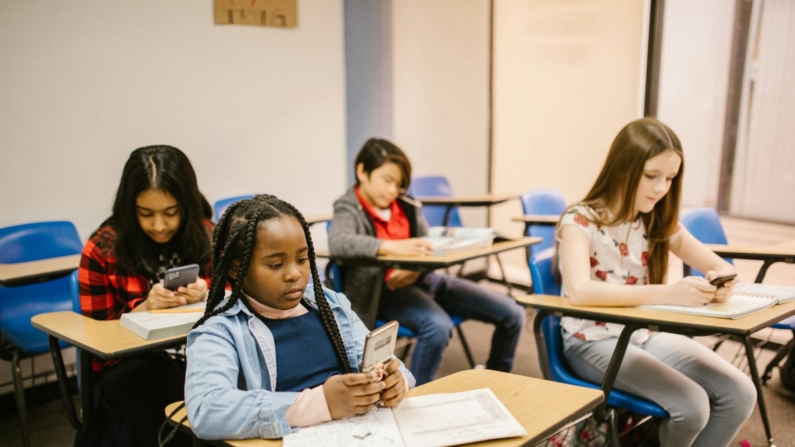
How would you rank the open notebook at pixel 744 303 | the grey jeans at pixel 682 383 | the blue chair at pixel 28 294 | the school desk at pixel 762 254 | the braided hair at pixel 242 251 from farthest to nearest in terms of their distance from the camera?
the blue chair at pixel 28 294
the school desk at pixel 762 254
the grey jeans at pixel 682 383
the open notebook at pixel 744 303
the braided hair at pixel 242 251

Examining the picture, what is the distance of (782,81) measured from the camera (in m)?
3.44

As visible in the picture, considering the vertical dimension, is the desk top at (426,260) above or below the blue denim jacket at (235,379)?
below

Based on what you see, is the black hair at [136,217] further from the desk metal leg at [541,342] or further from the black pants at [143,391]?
the desk metal leg at [541,342]

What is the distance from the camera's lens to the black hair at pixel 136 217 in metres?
1.92

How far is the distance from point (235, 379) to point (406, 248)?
1.40 metres

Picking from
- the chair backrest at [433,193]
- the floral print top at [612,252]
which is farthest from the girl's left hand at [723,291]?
the chair backrest at [433,193]

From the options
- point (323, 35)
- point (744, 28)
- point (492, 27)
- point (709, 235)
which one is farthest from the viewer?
point (492, 27)

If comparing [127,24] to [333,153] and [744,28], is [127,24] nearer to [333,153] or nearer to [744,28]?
[333,153]

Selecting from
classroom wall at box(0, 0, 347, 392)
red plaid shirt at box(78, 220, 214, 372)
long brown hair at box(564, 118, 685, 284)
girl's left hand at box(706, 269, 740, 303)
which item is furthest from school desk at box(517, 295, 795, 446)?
classroom wall at box(0, 0, 347, 392)

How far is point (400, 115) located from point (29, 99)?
2460mm

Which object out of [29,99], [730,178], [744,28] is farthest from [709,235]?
[29,99]

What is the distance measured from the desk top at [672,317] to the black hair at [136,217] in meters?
1.12

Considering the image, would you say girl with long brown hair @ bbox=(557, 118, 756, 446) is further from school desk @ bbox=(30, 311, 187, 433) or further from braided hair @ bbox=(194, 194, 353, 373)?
school desk @ bbox=(30, 311, 187, 433)

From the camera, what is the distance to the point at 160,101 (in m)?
3.43
